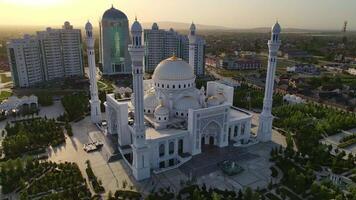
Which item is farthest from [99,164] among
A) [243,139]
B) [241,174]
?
[243,139]

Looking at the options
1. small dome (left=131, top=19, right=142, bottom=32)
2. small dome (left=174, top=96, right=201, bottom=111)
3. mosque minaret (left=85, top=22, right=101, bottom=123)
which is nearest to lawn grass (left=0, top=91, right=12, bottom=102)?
mosque minaret (left=85, top=22, right=101, bottom=123)

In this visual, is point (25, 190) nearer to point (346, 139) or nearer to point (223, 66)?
point (346, 139)

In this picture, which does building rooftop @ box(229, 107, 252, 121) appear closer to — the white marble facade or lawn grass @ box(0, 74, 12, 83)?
the white marble facade

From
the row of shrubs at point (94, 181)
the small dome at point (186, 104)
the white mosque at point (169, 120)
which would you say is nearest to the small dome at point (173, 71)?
the white mosque at point (169, 120)

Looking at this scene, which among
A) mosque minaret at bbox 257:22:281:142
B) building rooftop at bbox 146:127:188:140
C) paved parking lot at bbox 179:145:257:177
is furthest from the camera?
mosque minaret at bbox 257:22:281:142

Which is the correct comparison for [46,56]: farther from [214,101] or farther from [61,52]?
[214,101]

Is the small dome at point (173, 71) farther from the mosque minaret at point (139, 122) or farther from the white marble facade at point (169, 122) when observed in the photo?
the mosque minaret at point (139, 122)

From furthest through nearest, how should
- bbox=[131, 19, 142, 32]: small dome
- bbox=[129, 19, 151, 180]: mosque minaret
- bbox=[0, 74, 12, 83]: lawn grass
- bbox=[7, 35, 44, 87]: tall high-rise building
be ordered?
bbox=[0, 74, 12, 83]: lawn grass → bbox=[7, 35, 44, 87]: tall high-rise building → bbox=[129, 19, 151, 180]: mosque minaret → bbox=[131, 19, 142, 32]: small dome
